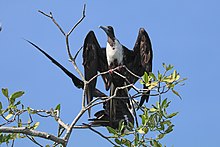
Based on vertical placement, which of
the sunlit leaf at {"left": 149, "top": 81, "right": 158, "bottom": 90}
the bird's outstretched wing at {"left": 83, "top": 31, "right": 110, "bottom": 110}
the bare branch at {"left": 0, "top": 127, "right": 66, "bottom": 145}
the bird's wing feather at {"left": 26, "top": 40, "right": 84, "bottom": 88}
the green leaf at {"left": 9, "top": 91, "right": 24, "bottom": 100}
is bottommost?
the bare branch at {"left": 0, "top": 127, "right": 66, "bottom": 145}

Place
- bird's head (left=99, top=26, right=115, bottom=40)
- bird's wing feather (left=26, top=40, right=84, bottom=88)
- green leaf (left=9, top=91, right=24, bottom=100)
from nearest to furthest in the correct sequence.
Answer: green leaf (left=9, top=91, right=24, bottom=100) < bird's wing feather (left=26, top=40, right=84, bottom=88) < bird's head (left=99, top=26, right=115, bottom=40)

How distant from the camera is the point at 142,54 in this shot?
13.8 ft

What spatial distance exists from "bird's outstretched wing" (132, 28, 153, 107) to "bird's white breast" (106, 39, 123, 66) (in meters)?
0.13

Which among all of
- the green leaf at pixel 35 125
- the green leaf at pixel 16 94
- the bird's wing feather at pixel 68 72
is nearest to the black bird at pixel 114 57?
the bird's wing feather at pixel 68 72

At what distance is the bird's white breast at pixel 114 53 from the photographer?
4176 mm

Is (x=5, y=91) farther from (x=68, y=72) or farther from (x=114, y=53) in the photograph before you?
(x=114, y=53)

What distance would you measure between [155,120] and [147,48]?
1890 millimetres

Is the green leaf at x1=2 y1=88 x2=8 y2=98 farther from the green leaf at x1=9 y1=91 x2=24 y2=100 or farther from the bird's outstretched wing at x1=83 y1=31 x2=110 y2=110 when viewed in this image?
the bird's outstretched wing at x1=83 y1=31 x2=110 y2=110

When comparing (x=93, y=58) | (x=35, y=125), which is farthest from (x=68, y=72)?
(x=93, y=58)

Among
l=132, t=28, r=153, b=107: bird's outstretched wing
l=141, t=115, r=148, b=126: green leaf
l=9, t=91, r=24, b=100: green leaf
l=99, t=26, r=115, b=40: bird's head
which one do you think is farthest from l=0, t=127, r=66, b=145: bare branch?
l=99, t=26, r=115, b=40: bird's head

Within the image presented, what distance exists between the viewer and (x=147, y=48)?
420 centimetres

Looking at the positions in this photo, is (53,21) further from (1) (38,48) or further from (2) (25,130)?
(2) (25,130)

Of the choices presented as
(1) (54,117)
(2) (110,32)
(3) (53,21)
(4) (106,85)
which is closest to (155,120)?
(1) (54,117)

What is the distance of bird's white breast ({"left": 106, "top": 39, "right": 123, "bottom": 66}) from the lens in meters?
4.18
